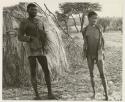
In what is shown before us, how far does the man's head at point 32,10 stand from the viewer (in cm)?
261

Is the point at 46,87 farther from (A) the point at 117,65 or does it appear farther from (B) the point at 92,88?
(A) the point at 117,65

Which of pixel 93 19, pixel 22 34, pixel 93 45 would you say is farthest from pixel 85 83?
pixel 22 34

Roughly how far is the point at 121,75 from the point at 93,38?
320mm

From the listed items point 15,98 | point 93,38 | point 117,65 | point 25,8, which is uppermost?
point 25,8

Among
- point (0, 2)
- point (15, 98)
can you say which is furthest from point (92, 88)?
point (0, 2)

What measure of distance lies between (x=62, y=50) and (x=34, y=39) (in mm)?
212

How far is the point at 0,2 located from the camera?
266 centimetres

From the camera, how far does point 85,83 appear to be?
258cm

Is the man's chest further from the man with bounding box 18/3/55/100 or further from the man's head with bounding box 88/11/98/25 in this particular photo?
the man with bounding box 18/3/55/100

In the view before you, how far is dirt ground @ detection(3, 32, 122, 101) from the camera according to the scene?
2.55 metres

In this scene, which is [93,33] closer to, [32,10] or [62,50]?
[62,50]

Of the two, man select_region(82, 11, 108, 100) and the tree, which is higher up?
the tree

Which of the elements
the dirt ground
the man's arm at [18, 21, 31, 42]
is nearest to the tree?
the dirt ground

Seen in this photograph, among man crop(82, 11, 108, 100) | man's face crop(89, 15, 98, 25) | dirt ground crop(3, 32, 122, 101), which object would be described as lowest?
dirt ground crop(3, 32, 122, 101)
